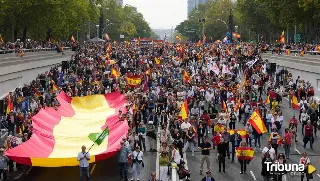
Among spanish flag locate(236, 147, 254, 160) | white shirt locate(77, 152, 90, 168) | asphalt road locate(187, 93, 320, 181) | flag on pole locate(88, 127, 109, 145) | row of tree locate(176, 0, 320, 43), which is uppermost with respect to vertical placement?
row of tree locate(176, 0, 320, 43)

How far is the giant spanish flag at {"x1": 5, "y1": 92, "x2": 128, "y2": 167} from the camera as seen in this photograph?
1970 centimetres

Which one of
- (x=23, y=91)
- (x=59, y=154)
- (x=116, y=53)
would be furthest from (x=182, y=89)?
(x=116, y=53)

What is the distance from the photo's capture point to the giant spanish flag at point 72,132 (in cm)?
1970

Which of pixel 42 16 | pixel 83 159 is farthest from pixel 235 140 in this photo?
pixel 42 16

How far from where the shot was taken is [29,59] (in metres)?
46.4

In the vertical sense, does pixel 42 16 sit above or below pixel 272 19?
above

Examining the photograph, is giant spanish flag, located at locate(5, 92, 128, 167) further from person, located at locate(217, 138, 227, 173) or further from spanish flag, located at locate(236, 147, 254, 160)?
spanish flag, located at locate(236, 147, 254, 160)

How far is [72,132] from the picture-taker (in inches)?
931

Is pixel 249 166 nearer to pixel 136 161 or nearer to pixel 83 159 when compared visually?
pixel 136 161

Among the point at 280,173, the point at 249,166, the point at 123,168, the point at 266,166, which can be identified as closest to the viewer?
the point at 280,173

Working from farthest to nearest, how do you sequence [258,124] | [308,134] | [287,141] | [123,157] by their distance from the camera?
[308,134] → [258,124] → [287,141] → [123,157]

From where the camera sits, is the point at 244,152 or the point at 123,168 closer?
the point at 123,168

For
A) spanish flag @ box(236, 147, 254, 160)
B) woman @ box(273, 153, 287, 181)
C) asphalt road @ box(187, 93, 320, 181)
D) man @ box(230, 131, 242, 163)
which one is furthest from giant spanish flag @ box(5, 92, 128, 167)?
woman @ box(273, 153, 287, 181)

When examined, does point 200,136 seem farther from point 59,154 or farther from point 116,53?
point 116,53
